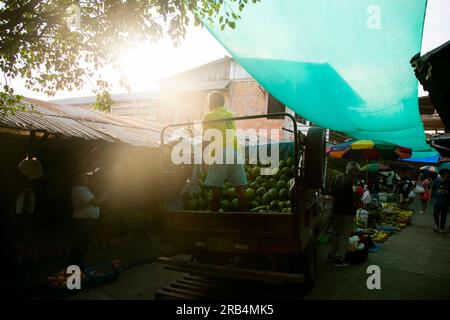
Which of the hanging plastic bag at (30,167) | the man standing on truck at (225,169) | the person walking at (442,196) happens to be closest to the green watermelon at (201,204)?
the man standing on truck at (225,169)

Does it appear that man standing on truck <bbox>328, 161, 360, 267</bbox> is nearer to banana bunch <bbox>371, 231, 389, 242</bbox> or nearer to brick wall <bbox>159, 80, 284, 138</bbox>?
banana bunch <bbox>371, 231, 389, 242</bbox>

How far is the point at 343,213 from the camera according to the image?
6.43m

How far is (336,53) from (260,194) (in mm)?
2490

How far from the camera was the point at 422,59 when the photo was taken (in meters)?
3.41

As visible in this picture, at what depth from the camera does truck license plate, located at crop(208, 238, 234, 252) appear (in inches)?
158

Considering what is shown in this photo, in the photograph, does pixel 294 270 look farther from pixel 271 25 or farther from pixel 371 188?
pixel 371 188

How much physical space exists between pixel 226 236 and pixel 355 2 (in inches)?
135

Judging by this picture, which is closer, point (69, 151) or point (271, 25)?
point (271, 25)

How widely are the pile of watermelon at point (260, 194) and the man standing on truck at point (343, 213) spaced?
5.85 ft

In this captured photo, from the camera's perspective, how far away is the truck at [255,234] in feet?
12.2

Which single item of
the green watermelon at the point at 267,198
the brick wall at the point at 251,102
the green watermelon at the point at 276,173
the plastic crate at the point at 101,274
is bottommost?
the plastic crate at the point at 101,274

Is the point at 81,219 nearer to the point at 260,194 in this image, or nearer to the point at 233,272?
the point at 233,272

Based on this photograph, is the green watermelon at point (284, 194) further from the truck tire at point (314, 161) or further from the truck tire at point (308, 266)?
the truck tire at point (308, 266)
